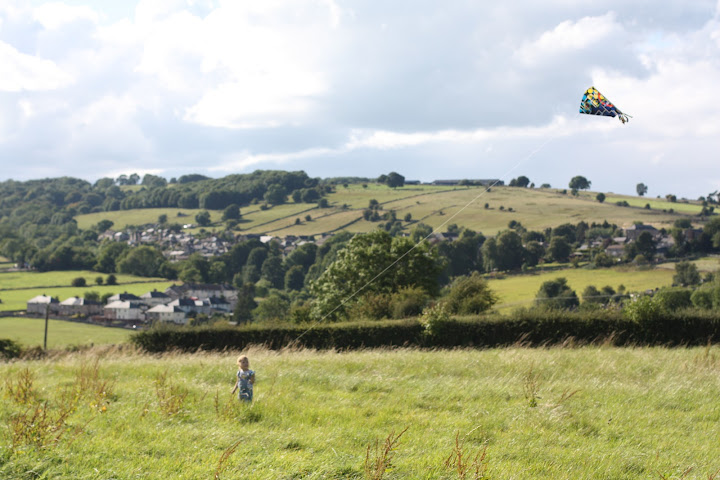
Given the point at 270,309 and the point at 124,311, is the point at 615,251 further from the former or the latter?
the point at 124,311

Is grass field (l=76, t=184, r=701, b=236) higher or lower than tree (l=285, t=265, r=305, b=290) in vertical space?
higher

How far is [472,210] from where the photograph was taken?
154m

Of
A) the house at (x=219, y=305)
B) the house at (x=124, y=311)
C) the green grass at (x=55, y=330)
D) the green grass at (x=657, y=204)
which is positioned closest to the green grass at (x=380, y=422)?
the green grass at (x=55, y=330)

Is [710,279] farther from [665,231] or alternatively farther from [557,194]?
[557,194]

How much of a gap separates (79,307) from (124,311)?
25.4ft

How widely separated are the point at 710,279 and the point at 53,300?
93155mm

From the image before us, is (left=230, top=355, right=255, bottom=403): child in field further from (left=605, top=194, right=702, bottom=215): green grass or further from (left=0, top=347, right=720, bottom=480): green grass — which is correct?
(left=605, top=194, right=702, bottom=215): green grass

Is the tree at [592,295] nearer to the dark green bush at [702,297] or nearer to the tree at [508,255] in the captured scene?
the dark green bush at [702,297]

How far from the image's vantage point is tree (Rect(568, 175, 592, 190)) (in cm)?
17475

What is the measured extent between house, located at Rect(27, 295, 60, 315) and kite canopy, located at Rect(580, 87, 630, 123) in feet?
287

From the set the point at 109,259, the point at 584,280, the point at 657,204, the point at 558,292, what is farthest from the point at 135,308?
the point at 657,204

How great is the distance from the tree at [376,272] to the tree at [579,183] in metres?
137

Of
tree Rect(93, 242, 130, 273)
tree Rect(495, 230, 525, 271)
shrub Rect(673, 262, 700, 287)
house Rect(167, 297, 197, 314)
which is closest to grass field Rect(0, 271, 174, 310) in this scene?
tree Rect(93, 242, 130, 273)

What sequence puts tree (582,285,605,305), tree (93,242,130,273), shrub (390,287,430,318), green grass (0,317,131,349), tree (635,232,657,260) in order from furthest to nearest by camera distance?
tree (93,242,130,273)
tree (635,232,657,260)
tree (582,285,605,305)
green grass (0,317,131,349)
shrub (390,287,430,318)
